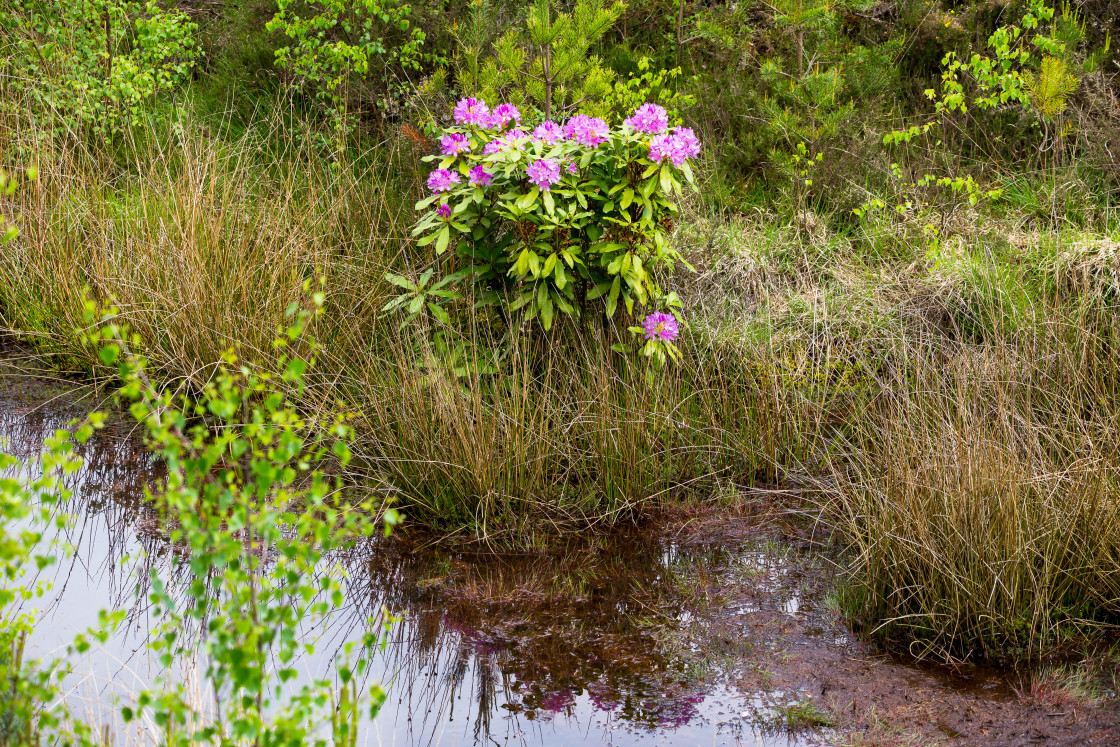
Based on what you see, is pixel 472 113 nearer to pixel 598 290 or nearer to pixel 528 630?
pixel 598 290

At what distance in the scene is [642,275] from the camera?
4219mm

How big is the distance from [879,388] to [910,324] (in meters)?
0.58

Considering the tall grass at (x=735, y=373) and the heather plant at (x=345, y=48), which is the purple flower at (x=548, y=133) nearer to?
the tall grass at (x=735, y=373)

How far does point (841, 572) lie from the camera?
3.68m

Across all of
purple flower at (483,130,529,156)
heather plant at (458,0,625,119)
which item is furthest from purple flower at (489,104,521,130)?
heather plant at (458,0,625,119)

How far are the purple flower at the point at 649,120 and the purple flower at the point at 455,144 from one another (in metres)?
0.71

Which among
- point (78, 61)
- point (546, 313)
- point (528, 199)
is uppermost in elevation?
point (78, 61)

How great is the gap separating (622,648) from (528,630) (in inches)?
13.4

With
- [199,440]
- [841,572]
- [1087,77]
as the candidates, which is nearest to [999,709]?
[841,572]

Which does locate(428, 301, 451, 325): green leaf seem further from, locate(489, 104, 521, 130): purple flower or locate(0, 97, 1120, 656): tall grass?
locate(489, 104, 521, 130): purple flower

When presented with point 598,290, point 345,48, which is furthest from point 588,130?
point 345,48

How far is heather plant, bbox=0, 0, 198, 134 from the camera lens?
6.19 m

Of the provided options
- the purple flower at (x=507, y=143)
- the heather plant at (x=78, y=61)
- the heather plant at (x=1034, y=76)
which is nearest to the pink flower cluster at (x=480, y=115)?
the purple flower at (x=507, y=143)

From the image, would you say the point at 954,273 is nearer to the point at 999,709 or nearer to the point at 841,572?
the point at 841,572
